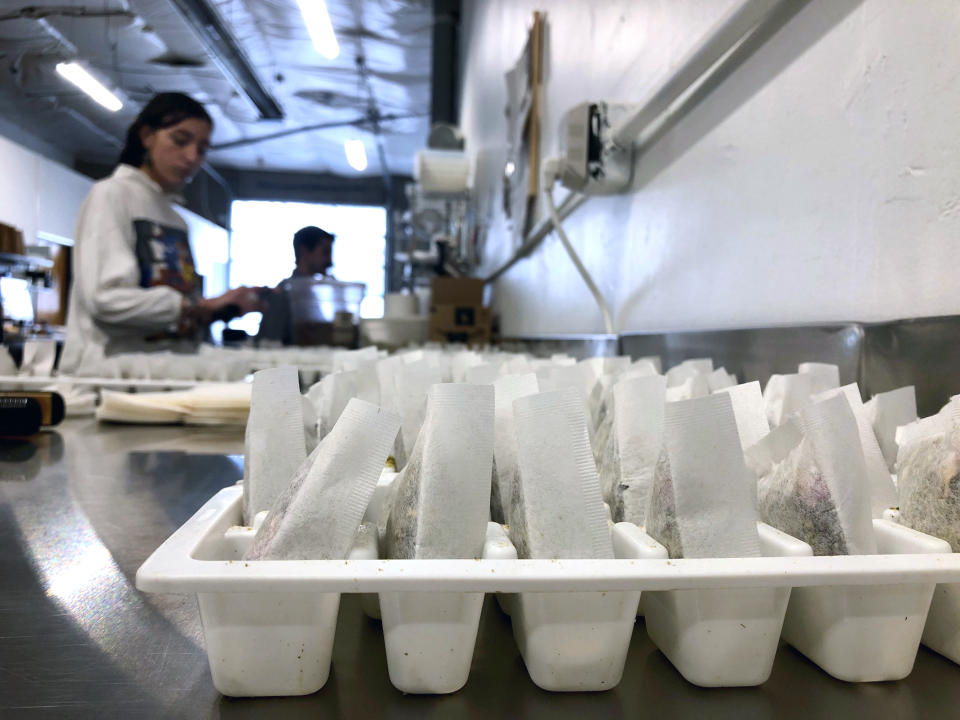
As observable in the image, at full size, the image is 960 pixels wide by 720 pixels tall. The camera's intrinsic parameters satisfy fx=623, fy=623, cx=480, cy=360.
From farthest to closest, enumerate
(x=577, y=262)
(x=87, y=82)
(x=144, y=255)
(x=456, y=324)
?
(x=87, y=82) < (x=456, y=324) < (x=144, y=255) < (x=577, y=262)

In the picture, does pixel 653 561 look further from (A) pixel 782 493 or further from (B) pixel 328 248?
(B) pixel 328 248

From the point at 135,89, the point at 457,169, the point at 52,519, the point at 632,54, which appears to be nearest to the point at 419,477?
the point at 52,519

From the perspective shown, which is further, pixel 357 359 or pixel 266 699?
pixel 357 359

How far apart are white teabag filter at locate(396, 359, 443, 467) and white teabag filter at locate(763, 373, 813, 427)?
30 cm

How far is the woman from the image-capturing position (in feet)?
7.00

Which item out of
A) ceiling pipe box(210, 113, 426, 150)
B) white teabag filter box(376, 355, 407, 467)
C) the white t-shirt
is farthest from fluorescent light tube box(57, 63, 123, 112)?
white teabag filter box(376, 355, 407, 467)

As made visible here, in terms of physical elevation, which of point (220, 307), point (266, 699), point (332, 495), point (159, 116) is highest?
point (159, 116)

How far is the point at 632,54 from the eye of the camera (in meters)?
1.33

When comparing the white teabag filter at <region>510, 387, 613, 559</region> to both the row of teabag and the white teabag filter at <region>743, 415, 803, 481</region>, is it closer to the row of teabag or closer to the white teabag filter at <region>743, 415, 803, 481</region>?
the row of teabag

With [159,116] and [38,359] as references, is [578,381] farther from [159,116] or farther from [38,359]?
[159,116]

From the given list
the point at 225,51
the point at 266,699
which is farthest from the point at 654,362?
the point at 225,51

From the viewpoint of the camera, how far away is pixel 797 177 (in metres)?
0.77

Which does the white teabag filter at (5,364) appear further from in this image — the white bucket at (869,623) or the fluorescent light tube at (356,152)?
the fluorescent light tube at (356,152)

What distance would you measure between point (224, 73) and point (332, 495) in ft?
23.4
